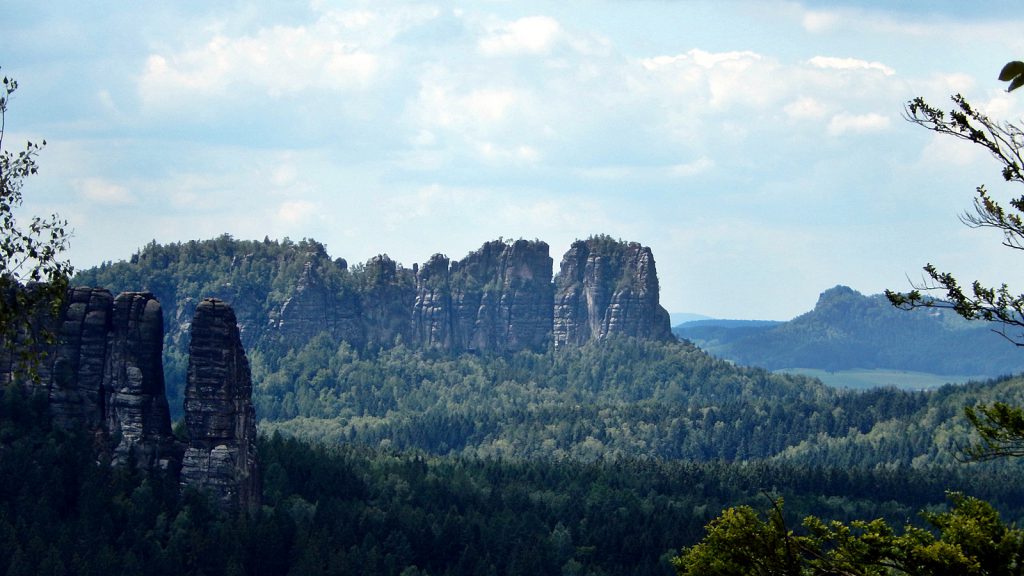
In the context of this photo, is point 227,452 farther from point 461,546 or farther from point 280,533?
point 461,546

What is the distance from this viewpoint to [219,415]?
445 feet

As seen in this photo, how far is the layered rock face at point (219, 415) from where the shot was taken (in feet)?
443

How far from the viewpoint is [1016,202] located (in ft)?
123

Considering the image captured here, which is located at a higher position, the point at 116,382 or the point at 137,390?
the point at 116,382

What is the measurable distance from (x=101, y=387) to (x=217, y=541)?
63.2ft

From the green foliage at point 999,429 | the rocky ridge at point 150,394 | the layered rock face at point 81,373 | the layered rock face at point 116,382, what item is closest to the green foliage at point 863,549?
the green foliage at point 999,429

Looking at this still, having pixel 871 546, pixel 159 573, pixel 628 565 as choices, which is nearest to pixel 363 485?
pixel 628 565

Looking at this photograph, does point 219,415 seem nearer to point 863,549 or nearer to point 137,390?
point 137,390

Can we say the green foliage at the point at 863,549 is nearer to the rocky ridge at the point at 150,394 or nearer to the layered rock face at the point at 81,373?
the rocky ridge at the point at 150,394

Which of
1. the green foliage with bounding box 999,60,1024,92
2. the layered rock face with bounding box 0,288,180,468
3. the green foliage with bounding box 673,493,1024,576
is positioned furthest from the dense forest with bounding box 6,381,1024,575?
the green foliage with bounding box 999,60,1024,92

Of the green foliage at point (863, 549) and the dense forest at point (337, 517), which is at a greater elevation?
the green foliage at point (863, 549)

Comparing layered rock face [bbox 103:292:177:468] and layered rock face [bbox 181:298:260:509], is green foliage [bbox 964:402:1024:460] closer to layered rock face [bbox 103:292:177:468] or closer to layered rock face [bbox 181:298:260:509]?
layered rock face [bbox 181:298:260:509]

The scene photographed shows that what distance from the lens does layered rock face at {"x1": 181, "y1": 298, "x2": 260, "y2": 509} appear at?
443 ft

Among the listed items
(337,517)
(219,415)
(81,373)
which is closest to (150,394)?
(219,415)
